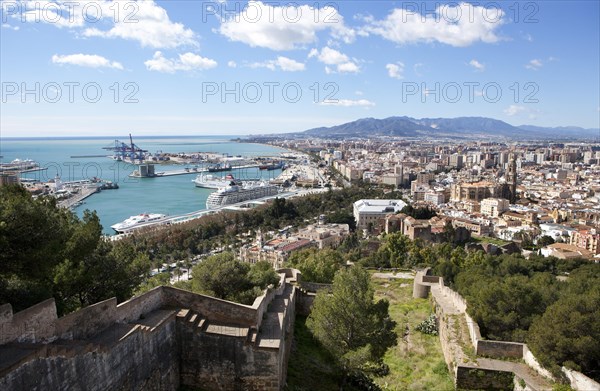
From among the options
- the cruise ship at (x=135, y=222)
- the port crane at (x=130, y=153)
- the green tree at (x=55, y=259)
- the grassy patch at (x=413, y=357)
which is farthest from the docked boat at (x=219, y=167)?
the green tree at (x=55, y=259)

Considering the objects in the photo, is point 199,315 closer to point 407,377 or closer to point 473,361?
point 407,377

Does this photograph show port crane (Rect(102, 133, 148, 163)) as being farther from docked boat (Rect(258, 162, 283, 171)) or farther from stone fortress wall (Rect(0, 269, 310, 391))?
stone fortress wall (Rect(0, 269, 310, 391))

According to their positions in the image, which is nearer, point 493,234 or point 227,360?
point 227,360

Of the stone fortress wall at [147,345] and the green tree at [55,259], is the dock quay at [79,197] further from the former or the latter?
the stone fortress wall at [147,345]

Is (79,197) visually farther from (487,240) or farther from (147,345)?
(147,345)

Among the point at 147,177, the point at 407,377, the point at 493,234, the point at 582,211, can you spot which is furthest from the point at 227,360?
the point at 147,177

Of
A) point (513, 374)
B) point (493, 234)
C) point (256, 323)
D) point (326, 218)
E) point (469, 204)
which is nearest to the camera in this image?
point (256, 323)

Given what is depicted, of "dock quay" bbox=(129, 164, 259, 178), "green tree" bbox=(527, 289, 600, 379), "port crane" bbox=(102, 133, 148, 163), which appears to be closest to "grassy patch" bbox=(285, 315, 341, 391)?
"green tree" bbox=(527, 289, 600, 379)
